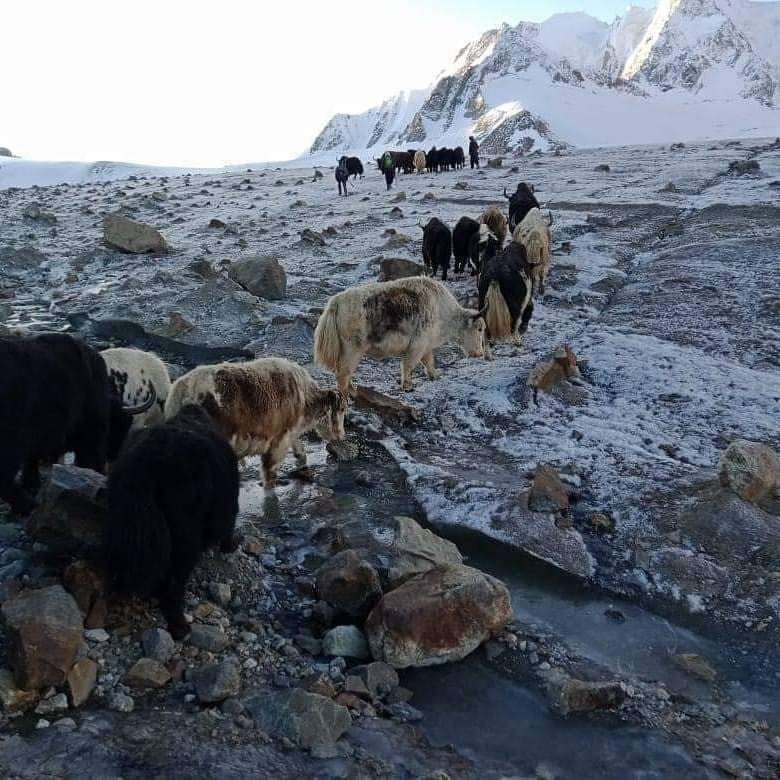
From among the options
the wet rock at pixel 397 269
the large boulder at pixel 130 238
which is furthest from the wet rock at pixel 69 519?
the large boulder at pixel 130 238

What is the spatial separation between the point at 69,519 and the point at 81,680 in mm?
879

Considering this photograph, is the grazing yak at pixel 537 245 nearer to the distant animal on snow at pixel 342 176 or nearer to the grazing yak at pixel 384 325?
the grazing yak at pixel 384 325

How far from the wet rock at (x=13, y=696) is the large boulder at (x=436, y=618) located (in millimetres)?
1452

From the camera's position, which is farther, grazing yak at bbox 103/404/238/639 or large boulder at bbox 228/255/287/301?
large boulder at bbox 228/255/287/301

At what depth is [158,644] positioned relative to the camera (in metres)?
3.05

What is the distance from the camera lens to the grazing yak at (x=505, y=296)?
8.12 meters

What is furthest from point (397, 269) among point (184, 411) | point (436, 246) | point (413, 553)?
point (413, 553)

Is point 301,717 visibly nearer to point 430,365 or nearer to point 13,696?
point 13,696

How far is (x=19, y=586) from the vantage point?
3229 millimetres

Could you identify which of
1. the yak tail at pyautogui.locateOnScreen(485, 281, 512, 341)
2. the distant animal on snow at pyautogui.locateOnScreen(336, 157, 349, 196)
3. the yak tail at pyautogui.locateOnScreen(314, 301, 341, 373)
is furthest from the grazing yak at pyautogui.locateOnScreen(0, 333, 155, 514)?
the distant animal on snow at pyautogui.locateOnScreen(336, 157, 349, 196)

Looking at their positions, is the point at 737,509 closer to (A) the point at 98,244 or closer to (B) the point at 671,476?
(B) the point at 671,476

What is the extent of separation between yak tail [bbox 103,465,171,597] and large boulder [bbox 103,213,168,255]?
10.7 metres

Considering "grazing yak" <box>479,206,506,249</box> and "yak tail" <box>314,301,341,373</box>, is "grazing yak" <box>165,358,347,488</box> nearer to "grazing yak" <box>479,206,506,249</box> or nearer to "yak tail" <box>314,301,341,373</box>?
"yak tail" <box>314,301,341,373</box>

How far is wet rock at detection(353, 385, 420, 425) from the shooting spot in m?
6.40
